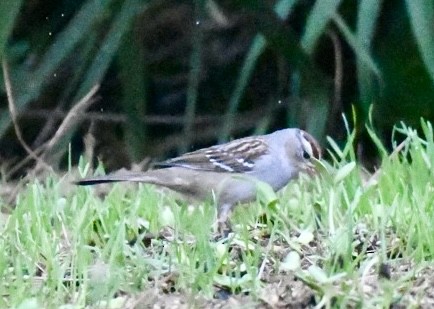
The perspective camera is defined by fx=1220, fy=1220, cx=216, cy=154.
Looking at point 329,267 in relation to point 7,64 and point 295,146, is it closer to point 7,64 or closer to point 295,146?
point 295,146

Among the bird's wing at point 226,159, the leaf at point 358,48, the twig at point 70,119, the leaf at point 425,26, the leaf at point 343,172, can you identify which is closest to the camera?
the leaf at point 343,172

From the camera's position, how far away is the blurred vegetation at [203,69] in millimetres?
6449

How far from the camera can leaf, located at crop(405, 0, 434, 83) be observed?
5.97m

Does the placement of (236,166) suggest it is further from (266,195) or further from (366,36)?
(366,36)

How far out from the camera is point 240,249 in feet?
11.6

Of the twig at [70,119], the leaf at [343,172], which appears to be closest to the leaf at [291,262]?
the leaf at [343,172]

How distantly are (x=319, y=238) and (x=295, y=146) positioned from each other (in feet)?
5.65

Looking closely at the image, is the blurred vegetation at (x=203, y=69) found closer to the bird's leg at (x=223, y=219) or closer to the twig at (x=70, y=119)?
the twig at (x=70, y=119)

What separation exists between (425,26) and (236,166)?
133cm

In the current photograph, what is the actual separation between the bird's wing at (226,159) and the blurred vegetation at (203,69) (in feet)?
2.52

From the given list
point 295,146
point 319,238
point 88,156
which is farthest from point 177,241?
point 88,156

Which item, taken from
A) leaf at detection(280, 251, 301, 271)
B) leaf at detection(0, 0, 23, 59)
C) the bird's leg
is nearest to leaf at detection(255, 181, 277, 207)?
the bird's leg

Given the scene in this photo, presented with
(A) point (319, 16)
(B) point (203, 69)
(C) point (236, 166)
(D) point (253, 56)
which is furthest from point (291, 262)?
(B) point (203, 69)

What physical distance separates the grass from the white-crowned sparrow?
2.33ft
